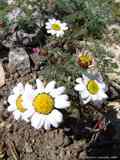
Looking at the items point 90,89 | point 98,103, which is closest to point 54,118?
point 90,89

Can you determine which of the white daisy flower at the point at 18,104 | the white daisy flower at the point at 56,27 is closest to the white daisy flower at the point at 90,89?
the white daisy flower at the point at 18,104

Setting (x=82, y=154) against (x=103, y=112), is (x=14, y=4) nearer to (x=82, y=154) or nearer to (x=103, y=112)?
(x=103, y=112)

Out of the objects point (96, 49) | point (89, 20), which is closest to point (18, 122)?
point (96, 49)

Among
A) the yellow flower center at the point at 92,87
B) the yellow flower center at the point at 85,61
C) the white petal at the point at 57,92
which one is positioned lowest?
the yellow flower center at the point at 92,87

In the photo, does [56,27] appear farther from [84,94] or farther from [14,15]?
[84,94]

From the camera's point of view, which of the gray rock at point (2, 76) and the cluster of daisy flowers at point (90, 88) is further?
the gray rock at point (2, 76)

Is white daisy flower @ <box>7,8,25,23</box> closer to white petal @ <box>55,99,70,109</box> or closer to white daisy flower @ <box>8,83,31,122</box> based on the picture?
white daisy flower @ <box>8,83,31,122</box>

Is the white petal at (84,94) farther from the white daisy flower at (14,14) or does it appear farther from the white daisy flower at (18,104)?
the white daisy flower at (14,14)

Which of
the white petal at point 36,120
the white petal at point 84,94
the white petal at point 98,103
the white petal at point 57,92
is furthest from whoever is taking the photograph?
the white petal at point 98,103
